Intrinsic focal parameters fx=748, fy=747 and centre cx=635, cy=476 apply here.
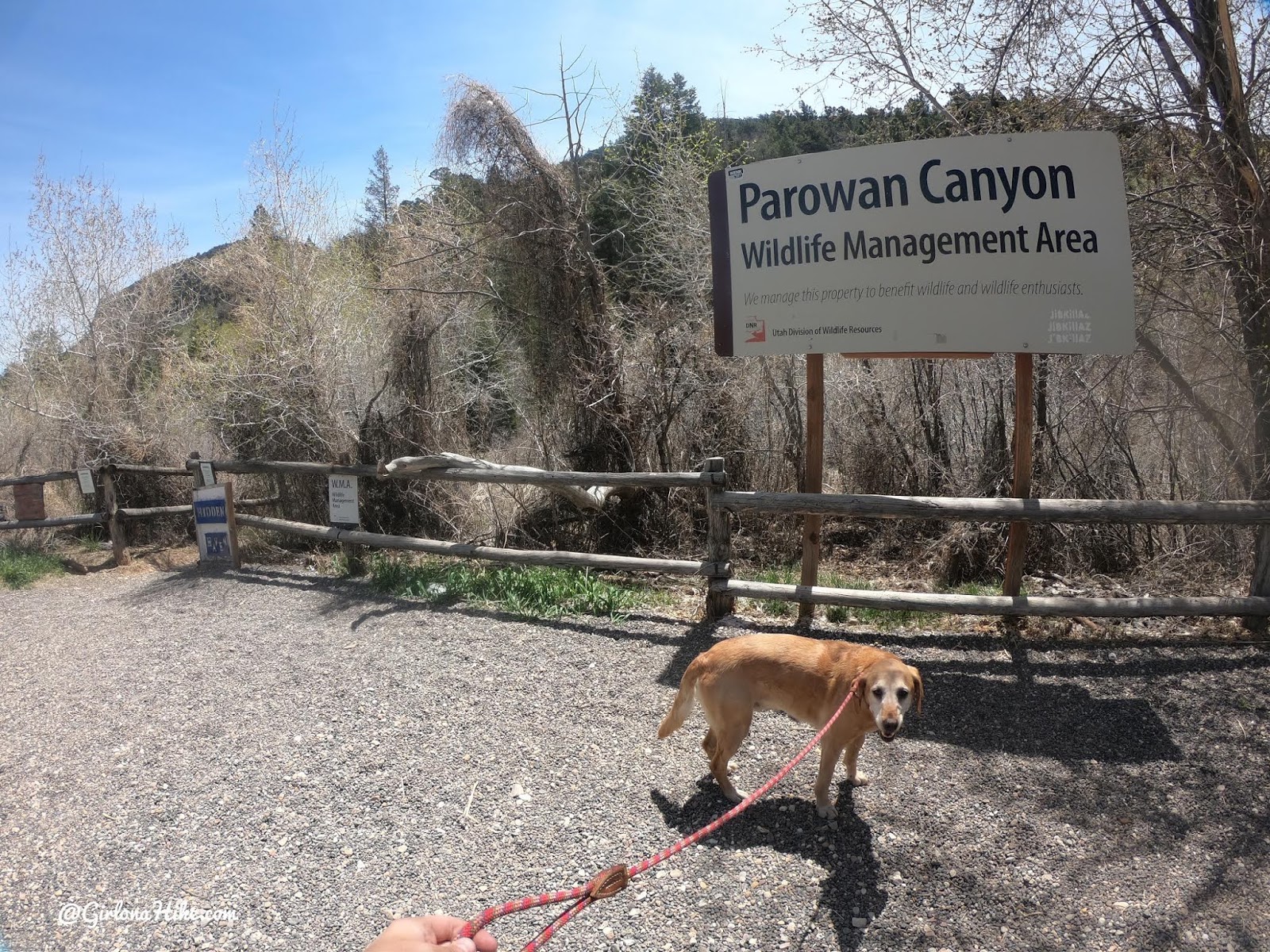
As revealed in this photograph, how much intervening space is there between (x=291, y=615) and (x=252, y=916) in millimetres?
4624

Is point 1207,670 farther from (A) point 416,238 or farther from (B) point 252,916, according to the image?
(A) point 416,238

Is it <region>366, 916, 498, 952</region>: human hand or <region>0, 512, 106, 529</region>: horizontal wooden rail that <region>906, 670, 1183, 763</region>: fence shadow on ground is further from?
<region>0, 512, 106, 529</region>: horizontal wooden rail

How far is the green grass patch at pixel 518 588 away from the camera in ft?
22.8

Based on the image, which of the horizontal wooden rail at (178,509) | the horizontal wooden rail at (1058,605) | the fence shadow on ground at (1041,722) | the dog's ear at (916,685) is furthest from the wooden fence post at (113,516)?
the dog's ear at (916,685)

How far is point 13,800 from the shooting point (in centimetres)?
432

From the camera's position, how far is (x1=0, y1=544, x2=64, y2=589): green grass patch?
979 centimetres

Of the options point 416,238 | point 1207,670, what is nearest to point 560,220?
point 416,238

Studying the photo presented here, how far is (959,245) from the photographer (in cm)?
548

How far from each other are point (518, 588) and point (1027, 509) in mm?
4539

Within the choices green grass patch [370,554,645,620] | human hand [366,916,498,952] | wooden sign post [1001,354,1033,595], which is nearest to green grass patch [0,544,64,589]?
green grass patch [370,554,645,620]

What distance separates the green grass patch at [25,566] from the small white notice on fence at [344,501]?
181 inches

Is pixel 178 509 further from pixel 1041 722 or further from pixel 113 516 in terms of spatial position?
pixel 1041 722

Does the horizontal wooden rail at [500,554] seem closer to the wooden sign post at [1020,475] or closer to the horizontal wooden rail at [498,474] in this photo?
the horizontal wooden rail at [498,474]

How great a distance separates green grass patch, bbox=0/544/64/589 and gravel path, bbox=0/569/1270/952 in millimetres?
4606
